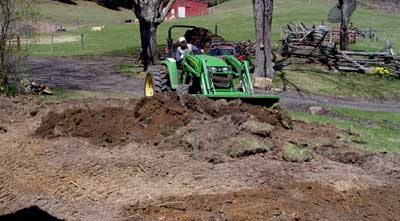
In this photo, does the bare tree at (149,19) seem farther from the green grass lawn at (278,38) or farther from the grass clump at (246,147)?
the grass clump at (246,147)

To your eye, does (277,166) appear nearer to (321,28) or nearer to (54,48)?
(321,28)

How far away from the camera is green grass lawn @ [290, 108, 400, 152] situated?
40.2 ft

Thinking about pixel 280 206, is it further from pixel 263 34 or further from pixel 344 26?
pixel 344 26

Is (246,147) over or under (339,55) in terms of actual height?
over

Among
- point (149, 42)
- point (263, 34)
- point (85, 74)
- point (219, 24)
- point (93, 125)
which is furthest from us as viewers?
point (219, 24)

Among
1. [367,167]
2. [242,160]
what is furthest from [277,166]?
[367,167]

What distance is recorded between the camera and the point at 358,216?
7.27 metres

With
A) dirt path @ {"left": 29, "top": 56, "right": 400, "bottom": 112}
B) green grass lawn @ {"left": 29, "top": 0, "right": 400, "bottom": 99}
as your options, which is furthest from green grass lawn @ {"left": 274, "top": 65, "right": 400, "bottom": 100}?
dirt path @ {"left": 29, "top": 56, "right": 400, "bottom": 112}

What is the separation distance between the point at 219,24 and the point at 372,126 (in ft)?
166

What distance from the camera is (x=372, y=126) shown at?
52.0 ft

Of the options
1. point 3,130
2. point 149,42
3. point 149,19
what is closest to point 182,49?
point 3,130

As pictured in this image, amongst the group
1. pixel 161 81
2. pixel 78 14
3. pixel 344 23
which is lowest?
pixel 161 81

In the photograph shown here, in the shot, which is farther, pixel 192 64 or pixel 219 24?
pixel 219 24

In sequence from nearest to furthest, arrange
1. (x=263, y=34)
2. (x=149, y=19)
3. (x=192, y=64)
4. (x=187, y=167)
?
(x=187, y=167) < (x=192, y=64) < (x=263, y=34) < (x=149, y=19)
